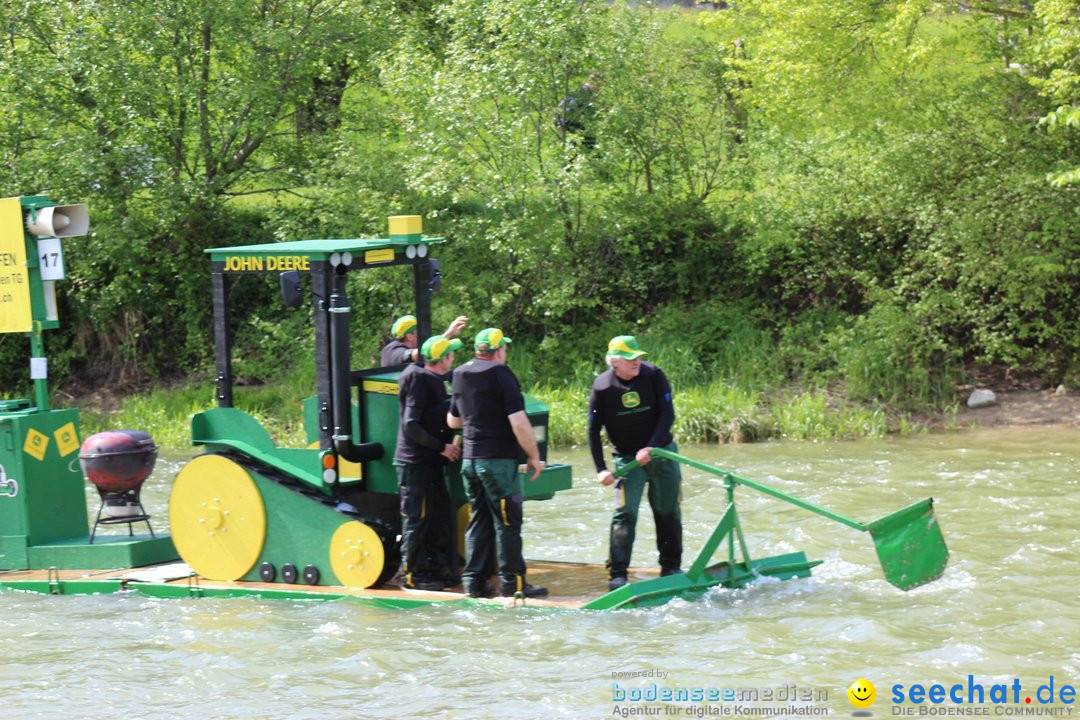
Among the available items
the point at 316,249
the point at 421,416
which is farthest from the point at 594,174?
the point at 421,416

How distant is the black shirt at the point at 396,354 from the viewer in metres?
10.2

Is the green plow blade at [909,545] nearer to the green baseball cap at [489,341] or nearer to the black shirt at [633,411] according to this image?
the black shirt at [633,411]

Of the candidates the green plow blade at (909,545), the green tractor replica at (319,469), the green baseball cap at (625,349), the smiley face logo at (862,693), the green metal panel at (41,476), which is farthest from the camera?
the green metal panel at (41,476)

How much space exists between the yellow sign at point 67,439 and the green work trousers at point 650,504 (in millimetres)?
4412

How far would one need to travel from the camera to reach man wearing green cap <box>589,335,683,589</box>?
9125 mm

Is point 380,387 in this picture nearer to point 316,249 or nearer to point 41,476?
point 316,249

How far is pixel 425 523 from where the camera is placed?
9336 mm

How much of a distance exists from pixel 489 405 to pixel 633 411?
0.98 m

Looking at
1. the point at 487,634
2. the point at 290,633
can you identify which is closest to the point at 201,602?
the point at 290,633

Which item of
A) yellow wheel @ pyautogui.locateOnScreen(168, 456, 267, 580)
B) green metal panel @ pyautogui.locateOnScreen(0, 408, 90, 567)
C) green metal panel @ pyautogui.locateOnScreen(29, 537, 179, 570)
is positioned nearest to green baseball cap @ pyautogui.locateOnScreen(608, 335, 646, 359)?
yellow wheel @ pyautogui.locateOnScreen(168, 456, 267, 580)

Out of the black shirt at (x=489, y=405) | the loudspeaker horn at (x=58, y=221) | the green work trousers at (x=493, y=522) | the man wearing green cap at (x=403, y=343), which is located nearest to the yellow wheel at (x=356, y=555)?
the green work trousers at (x=493, y=522)

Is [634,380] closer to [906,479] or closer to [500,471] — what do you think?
[500,471]

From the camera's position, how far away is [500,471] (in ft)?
29.3

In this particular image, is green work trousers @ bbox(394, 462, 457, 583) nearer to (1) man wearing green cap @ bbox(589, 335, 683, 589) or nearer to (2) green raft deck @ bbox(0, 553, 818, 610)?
(2) green raft deck @ bbox(0, 553, 818, 610)
